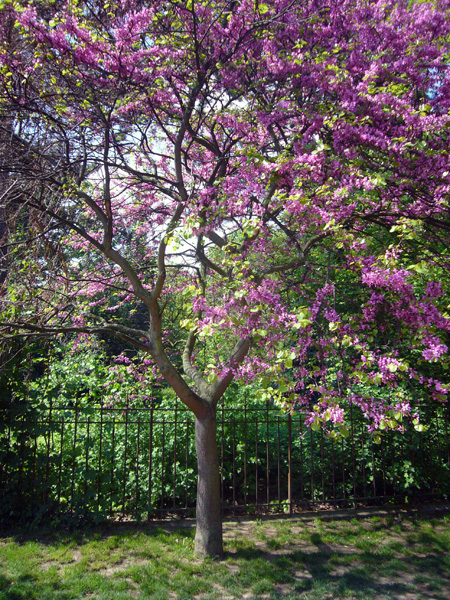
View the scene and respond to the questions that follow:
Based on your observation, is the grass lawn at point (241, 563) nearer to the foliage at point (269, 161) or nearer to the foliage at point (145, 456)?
the foliage at point (145, 456)

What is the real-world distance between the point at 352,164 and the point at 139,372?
4.52 m

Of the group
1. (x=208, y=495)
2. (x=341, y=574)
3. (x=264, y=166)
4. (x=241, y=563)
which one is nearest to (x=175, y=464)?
(x=208, y=495)

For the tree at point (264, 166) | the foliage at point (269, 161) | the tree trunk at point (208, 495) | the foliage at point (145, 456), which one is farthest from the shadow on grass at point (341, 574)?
the foliage at point (269, 161)

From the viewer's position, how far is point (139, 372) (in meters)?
7.09

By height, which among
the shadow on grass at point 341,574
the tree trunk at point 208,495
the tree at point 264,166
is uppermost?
the tree at point 264,166

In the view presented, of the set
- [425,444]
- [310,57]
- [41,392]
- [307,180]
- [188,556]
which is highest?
[310,57]

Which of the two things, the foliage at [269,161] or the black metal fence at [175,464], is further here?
the black metal fence at [175,464]

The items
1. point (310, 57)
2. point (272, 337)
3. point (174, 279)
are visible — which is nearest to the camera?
point (272, 337)

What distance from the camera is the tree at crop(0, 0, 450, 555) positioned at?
416 cm

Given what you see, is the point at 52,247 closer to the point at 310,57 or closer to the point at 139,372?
the point at 139,372

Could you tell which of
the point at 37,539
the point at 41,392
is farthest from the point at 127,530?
the point at 41,392

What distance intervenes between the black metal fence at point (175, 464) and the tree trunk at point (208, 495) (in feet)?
2.93

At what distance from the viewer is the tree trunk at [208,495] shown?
507 cm

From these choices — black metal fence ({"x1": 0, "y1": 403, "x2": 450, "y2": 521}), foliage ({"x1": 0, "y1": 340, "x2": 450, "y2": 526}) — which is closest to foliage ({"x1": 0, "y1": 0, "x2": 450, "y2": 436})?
foliage ({"x1": 0, "y1": 340, "x2": 450, "y2": 526})
